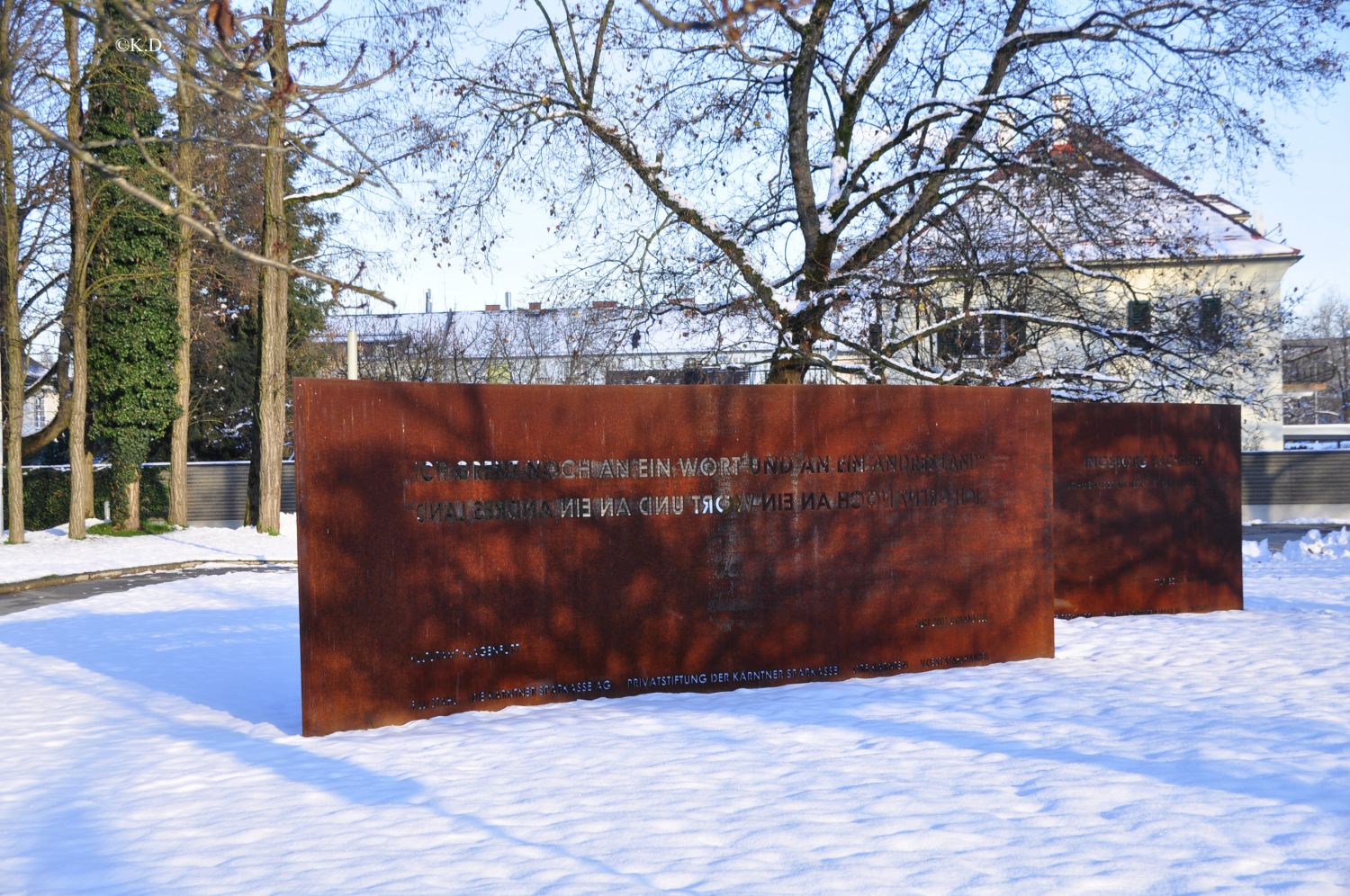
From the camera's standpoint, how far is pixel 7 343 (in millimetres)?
23859

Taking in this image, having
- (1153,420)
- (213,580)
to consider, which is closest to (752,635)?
(1153,420)

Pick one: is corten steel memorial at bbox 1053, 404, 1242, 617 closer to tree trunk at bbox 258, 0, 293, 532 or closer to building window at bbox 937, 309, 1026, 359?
building window at bbox 937, 309, 1026, 359

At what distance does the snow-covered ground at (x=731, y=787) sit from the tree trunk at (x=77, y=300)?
17.4 m

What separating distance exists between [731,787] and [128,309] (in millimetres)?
24066

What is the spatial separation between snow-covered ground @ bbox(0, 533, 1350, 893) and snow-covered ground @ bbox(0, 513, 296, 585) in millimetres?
11726

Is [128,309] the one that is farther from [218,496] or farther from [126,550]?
[218,496]

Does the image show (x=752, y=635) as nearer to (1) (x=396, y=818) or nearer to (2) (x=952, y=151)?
(1) (x=396, y=818)

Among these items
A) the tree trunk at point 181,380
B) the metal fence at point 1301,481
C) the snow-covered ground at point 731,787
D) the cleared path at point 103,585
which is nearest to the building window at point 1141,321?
Result: the snow-covered ground at point 731,787

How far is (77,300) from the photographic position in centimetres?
2448

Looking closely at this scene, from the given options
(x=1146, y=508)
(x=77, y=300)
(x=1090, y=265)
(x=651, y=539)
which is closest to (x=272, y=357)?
(x=77, y=300)

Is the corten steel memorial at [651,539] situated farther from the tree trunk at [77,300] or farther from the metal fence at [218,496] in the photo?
the metal fence at [218,496]

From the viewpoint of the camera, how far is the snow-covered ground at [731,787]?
446cm

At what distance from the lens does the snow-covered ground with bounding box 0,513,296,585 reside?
1992cm

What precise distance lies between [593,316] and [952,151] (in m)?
4.81
